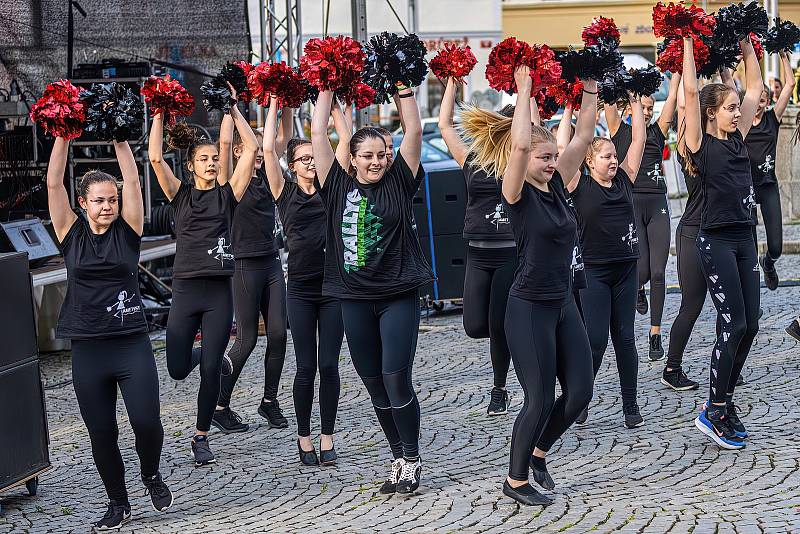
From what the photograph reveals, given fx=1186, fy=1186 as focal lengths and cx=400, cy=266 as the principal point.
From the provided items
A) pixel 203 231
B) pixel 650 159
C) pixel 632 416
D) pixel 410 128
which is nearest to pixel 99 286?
pixel 203 231

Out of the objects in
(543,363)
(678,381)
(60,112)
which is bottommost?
(678,381)

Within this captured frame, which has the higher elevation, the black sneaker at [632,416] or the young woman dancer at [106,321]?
the young woman dancer at [106,321]

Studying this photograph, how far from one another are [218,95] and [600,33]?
2167mm

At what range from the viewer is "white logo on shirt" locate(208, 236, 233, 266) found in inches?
269

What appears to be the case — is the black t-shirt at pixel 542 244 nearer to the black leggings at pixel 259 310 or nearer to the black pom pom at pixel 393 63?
the black pom pom at pixel 393 63

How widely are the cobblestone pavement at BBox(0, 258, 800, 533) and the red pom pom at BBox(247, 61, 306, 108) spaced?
6.77 feet

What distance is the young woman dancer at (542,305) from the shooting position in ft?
18.2

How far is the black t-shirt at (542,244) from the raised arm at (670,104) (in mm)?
2538

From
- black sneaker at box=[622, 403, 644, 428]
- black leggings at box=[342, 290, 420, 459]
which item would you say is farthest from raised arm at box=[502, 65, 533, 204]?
black sneaker at box=[622, 403, 644, 428]

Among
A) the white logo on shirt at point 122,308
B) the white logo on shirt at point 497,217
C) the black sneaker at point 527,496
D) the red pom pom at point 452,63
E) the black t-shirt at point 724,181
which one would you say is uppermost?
the red pom pom at point 452,63

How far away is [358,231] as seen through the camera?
5895 millimetres

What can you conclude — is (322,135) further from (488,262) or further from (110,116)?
(488,262)

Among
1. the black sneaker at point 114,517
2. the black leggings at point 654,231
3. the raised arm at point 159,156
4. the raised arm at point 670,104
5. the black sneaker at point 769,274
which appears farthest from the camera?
the black sneaker at point 769,274

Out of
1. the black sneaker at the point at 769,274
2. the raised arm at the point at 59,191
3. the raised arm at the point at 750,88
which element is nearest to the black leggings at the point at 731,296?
the raised arm at the point at 750,88
